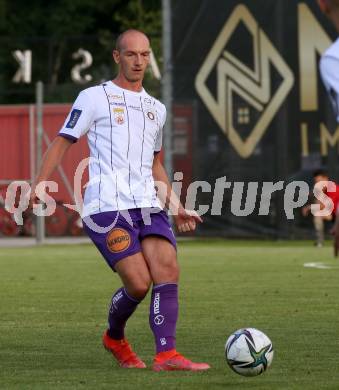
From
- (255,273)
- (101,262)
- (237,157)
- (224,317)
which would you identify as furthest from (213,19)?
(224,317)

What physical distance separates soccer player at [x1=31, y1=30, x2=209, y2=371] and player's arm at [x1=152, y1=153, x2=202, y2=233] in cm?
22

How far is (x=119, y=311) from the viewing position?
9336mm

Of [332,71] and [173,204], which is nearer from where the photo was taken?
[332,71]

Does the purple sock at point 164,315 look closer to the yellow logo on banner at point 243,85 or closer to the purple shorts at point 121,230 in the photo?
the purple shorts at point 121,230

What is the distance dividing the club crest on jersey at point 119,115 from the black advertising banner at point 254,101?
22768 millimetres

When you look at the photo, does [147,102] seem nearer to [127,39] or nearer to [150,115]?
[150,115]

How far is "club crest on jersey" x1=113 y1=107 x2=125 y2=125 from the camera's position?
9.09m

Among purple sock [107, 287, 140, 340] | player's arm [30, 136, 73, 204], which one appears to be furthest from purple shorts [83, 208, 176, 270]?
player's arm [30, 136, 73, 204]

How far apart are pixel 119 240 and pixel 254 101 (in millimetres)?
23950

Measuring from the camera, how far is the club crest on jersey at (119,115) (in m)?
9.09

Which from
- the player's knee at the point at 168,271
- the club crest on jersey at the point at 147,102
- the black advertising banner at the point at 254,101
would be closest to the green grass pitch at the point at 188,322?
the player's knee at the point at 168,271

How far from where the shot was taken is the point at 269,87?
1283 inches

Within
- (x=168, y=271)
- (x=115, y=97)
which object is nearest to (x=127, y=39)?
(x=115, y=97)

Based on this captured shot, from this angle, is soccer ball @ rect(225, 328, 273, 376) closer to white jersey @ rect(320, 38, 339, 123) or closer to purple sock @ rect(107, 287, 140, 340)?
purple sock @ rect(107, 287, 140, 340)
